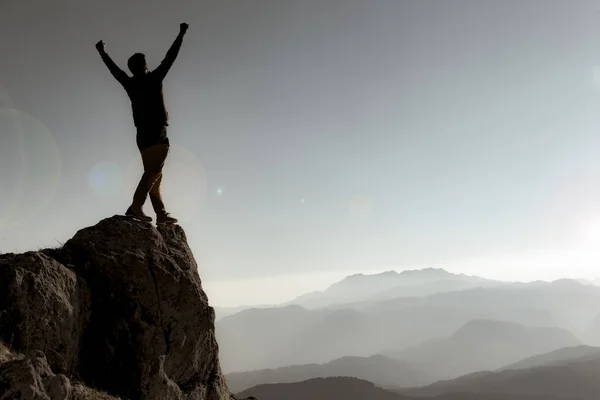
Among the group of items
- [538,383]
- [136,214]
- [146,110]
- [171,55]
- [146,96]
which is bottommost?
[538,383]

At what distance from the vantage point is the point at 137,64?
793 cm

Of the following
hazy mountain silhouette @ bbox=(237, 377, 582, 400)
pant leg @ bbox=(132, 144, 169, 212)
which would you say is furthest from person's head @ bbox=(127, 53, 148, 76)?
hazy mountain silhouette @ bbox=(237, 377, 582, 400)

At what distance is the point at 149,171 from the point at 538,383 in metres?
157

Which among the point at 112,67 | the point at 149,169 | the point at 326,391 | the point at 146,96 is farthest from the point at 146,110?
the point at 326,391

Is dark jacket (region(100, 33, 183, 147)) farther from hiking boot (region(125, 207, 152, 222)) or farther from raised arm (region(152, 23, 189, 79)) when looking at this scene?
hiking boot (region(125, 207, 152, 222))

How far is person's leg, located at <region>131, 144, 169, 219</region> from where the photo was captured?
7977 millimetres

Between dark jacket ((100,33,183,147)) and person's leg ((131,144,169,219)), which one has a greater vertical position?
dark jacket ((100,33,183,147))

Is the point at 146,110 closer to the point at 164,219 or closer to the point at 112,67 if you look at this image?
the point at 112,67

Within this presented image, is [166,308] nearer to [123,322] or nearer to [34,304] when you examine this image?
[123,322]

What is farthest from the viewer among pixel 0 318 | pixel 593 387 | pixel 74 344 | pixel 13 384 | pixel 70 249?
pixel 593 387

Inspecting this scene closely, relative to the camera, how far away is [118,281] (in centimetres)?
646

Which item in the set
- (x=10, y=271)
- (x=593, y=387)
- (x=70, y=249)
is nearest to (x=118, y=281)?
(x=70, y=249)

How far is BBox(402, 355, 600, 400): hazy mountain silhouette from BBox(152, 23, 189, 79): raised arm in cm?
12451

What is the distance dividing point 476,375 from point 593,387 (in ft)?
130
